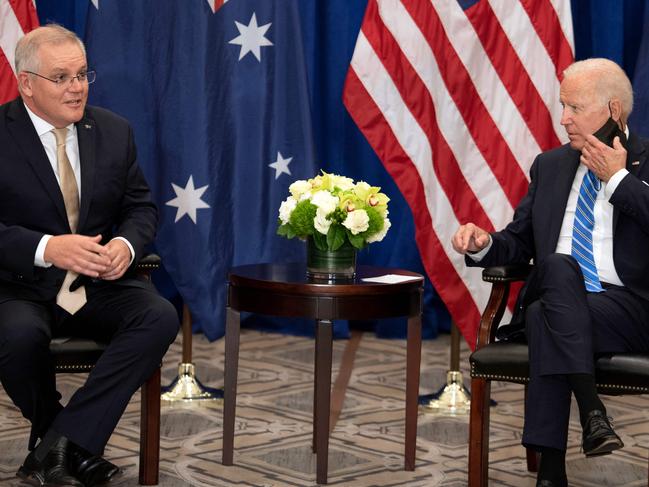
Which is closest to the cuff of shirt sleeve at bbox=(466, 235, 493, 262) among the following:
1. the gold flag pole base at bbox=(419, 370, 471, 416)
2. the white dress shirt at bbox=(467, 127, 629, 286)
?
the white dress shirt at bbox=(467, 127, 629, 286)

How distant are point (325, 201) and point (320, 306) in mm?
356

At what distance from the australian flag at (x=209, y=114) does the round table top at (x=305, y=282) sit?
1.21 m

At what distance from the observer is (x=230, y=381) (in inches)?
156

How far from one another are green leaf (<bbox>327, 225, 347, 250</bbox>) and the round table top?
5.1 inches

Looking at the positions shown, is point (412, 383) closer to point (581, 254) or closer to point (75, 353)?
point (581, 254)

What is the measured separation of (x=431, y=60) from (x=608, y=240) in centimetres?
147

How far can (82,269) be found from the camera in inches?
142

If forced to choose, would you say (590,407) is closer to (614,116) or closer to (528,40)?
(614,116)

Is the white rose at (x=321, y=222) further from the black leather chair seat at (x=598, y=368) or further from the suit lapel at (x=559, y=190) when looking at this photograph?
the suit lapel at (x=559, y=190)

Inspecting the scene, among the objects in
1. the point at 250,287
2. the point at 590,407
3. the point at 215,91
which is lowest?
the point at 590,407

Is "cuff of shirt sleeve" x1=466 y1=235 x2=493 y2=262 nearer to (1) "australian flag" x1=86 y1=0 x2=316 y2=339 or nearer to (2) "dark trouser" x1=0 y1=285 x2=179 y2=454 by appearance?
(2) "dark trouser" x1=0 y1=285 x2=179 y2=454

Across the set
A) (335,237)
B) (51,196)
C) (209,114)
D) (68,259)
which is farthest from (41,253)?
(209,114)

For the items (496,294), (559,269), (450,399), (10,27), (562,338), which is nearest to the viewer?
(562,338)

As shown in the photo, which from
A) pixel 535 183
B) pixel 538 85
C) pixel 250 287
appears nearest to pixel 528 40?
pixel 538 85
